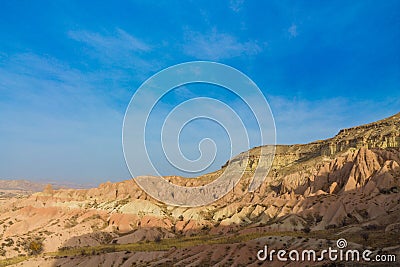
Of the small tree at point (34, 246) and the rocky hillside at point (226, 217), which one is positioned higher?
the rocky hillside at point (226, 217)

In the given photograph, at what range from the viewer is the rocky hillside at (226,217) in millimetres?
69250

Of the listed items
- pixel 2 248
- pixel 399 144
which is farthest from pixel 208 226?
pixel 399 144

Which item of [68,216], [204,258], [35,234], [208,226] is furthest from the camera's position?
[68,216]

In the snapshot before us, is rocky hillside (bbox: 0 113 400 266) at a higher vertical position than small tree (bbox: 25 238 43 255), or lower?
higher

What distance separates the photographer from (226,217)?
437 ft

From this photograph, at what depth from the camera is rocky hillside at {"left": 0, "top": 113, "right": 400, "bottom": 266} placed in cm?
6925

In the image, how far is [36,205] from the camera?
461ft

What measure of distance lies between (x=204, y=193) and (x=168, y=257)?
362 ft

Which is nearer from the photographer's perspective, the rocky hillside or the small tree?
the rocky hillside

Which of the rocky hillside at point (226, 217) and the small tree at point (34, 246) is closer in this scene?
the rocky hillside at point (226, 217)

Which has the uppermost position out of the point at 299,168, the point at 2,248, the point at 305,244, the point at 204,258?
the point at 299,168

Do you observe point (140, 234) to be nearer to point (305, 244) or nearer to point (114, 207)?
point (114, 207)

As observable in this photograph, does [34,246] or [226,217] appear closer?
[34,246]

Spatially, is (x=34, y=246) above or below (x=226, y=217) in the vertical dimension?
below
